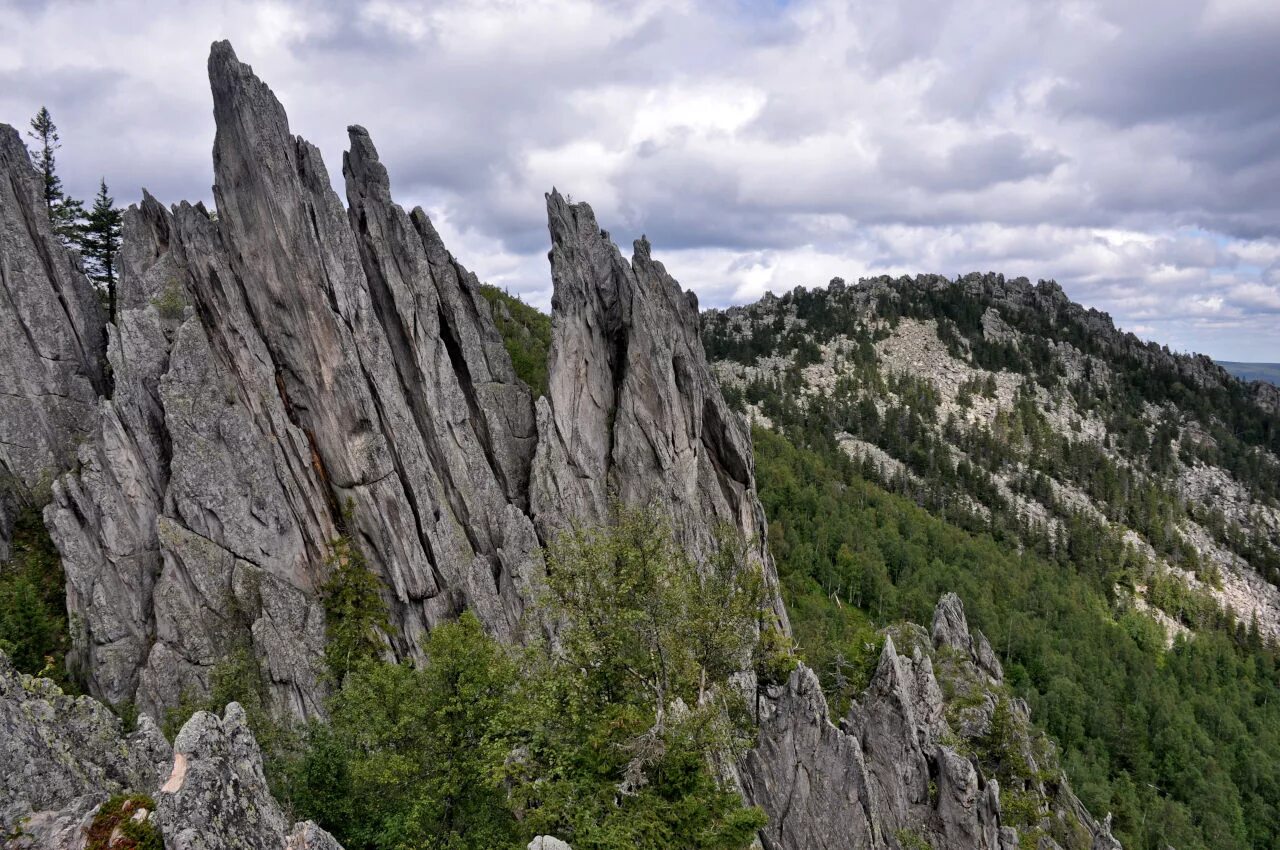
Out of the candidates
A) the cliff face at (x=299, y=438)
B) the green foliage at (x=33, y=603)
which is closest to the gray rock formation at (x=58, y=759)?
the cliff face at (x=299, y=438)

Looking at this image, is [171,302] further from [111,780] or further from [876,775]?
[876,775]

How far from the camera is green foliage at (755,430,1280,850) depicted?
290ft

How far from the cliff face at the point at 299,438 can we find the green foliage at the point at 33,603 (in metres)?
1.64

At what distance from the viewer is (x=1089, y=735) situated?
9844 centimetres

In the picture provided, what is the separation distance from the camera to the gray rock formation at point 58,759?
12.9 meters

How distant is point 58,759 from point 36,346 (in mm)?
39640

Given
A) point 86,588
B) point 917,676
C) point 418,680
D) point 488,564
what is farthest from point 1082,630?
point 86,588

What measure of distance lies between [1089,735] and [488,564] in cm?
10301

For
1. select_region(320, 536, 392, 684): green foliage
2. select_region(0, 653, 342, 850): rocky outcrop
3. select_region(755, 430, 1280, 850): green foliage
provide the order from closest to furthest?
select_region(0, 653, 342, 850): rocky outcrop → select_region(320, 536, 392, 684): green foliage → select_region(755, 430, 1280, 850): green foliage

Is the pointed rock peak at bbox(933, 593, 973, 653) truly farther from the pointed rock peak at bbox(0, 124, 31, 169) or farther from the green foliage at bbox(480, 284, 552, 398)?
the pointed rock peak at bbox(0, 124, 31, 169)

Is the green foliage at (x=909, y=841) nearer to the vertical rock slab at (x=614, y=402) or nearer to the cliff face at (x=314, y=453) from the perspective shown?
the cliff face at (x=314, y=453)

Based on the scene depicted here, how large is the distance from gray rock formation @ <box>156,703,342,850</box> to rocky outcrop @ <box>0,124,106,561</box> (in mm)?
39364

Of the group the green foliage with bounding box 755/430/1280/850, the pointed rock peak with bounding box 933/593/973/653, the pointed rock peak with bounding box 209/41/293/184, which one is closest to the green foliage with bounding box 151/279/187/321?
the pointed rock peak with bounding box 209/41/293/184

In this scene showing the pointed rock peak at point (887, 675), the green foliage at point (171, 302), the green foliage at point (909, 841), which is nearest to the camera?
the green foliage at point (909, 841)
